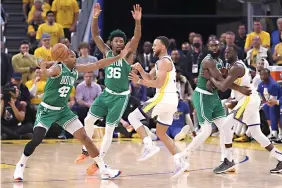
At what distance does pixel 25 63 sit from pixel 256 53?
5385 mm

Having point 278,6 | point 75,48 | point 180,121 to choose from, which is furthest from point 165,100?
point 278,6

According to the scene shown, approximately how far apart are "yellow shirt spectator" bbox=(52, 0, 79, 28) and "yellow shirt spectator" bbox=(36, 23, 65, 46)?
2.64 feet

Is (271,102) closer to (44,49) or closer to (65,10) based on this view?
(44,49)

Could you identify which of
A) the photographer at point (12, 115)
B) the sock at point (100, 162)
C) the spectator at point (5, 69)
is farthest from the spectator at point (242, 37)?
the sock at point (100, 162)

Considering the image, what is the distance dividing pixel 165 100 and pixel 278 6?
10.8m

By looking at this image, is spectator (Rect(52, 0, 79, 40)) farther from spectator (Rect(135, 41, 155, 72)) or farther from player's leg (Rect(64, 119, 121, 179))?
player's leg (Rect(64, 119, 121, 179))

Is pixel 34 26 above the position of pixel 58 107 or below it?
above

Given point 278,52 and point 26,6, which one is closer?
point 278,52

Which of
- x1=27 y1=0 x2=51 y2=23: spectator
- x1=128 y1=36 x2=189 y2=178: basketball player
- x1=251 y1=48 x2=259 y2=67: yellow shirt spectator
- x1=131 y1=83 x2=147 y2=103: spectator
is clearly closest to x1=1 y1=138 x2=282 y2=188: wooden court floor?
x1=128 y1=36 x2=189 y2=178: basketball player

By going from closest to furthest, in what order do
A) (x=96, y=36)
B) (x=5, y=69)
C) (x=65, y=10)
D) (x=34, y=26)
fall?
(x=96, y=36), (x=5, y=69), (x=65, y=10), (x=34, y=26)

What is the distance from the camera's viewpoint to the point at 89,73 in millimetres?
17078

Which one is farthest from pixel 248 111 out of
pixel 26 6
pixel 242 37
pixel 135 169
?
pixel 26 6

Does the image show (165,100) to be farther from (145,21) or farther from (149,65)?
(145,21)

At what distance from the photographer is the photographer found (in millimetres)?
16375
